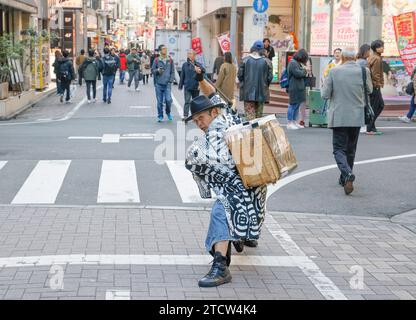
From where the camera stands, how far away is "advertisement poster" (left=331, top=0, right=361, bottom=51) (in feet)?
75.8

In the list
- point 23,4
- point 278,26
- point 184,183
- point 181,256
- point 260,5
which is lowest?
point 181,256

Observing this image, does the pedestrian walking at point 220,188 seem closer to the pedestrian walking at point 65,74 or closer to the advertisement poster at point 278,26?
the pedestrian walking at point 65,74

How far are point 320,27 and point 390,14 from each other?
285 centimetres

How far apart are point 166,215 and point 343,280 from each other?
276cm

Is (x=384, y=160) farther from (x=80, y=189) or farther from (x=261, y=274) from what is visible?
(x=261, y=274)

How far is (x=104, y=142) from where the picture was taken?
1426 cm

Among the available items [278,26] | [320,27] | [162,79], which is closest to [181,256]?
[162,79]

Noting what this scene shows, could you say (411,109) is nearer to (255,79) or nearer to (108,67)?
(255,79)

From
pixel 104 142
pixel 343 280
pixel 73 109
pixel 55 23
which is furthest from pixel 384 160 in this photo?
pixel 55 23

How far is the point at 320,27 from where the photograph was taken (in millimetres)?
24938

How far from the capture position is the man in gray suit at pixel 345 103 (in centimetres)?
938

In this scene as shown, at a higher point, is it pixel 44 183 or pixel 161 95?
pixel 161 95

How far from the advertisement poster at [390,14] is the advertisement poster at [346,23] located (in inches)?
32.3

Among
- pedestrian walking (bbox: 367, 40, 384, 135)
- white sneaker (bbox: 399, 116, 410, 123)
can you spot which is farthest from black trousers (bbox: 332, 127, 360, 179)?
white sneaker (bbox: 399, 116, 410, 123)
